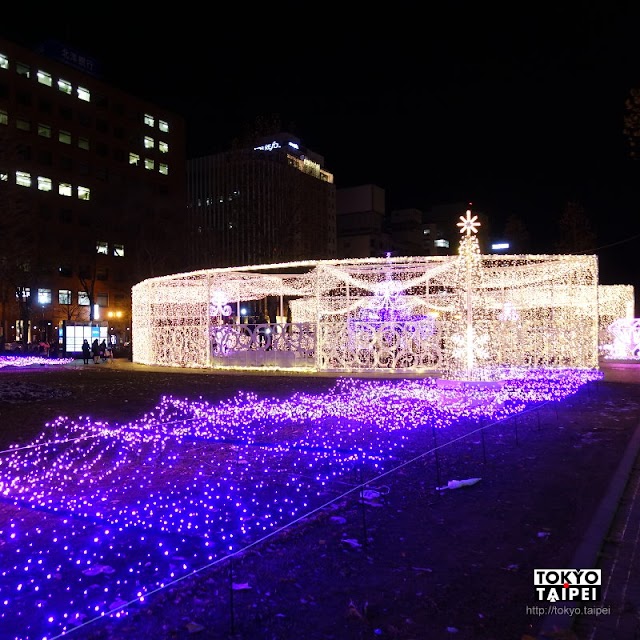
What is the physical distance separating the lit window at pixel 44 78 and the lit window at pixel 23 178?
376 inches

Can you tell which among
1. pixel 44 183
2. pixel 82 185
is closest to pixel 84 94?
pixel 82 185

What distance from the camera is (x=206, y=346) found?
2448 cm

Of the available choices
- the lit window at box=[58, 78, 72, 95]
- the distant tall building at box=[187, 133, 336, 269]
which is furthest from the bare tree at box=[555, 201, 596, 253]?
the lit window at box=[58, 78, 72, 95]

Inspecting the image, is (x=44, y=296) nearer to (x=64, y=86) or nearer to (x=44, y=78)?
(x=44, y=78)

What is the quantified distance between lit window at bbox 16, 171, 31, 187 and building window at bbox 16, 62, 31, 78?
9.27 metres

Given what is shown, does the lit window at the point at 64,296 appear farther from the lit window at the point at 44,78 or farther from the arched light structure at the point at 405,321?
the arched light structure at the point at 405,321

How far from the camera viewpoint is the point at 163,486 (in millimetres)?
6367

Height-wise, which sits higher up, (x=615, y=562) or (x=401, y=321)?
(x=401, y=321)

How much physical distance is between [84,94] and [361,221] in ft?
174

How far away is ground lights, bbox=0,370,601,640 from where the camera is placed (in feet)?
→ 13.0

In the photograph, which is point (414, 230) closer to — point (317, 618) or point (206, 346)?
point (206, 346)

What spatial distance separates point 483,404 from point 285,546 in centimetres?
831

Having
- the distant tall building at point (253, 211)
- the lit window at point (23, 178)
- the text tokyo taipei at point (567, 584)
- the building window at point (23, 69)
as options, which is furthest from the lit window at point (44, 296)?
the text tokyo taipei at point (567, 584)

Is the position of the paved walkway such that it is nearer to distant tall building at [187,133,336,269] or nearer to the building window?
distant tall building at [187,133,336,269]
